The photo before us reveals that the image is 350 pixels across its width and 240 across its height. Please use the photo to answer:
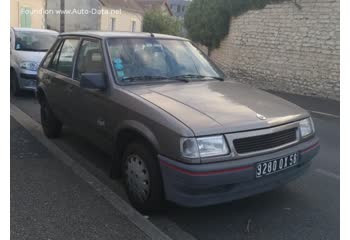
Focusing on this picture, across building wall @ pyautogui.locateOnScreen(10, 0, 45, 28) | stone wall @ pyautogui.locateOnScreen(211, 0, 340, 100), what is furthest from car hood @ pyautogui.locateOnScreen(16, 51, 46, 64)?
building wall @ pyautogui.locateOnScreen(10, 0, 45, 28)

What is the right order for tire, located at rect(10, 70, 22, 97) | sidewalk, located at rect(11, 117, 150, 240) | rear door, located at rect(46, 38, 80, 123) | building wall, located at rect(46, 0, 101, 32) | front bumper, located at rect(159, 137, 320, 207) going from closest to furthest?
front bumper, located at rect(159, 137, 320, 207)
sidewalk, located at rect(11, 117, 150, 240)
rear door, located at rect(46, 38, 80, 123)
tire, located at rect(10, 70, 22, 97)
building wall, located at rect(46, 0, 101, 32)

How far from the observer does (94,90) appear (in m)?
4.47

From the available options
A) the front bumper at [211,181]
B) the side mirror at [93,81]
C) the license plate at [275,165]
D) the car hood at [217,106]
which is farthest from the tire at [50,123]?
the license plate at [275,165]

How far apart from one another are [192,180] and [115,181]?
1.63 metres

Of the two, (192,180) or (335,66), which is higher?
(335,66)

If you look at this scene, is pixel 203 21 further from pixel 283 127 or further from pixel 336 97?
pixel 283 127

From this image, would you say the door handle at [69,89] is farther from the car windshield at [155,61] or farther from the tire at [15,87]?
the tire at [15,87]

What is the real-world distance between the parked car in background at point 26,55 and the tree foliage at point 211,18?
29.0ft

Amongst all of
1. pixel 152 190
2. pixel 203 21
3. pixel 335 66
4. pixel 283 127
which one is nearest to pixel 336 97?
pixel 335 66

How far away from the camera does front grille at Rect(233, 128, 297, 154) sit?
3.36 meters

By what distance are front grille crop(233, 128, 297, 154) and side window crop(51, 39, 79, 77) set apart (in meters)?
2.77

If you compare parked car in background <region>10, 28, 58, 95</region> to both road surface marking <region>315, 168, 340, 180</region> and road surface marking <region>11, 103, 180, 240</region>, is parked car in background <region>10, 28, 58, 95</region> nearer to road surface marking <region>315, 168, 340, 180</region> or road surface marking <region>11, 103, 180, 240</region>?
road surface marking <region>11, 103, 180, 240</region>

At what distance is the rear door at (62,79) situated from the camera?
5.20 m

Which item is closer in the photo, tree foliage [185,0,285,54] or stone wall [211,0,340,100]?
stone wall [211,0,340,100]
